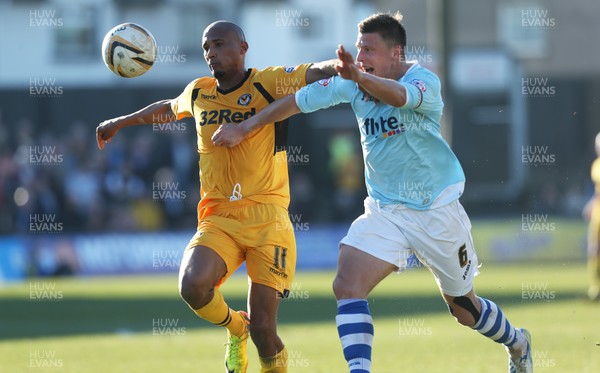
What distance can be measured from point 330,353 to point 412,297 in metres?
6.43

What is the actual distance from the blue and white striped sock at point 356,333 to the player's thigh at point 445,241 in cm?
66

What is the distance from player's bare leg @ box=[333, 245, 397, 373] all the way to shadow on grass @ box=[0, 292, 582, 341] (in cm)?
655

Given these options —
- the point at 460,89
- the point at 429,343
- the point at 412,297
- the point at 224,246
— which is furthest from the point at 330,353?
the point at 460,89

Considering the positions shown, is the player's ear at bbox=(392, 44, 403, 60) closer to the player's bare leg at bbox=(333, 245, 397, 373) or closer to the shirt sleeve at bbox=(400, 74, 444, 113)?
the shirt sleeve at bbox=(400, 74, 444, 113)

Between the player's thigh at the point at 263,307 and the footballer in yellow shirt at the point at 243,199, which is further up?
the footballer in yellow shirt at the point at 243,199

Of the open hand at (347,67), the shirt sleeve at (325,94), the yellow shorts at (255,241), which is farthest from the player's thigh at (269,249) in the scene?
the open hand at (347,67)

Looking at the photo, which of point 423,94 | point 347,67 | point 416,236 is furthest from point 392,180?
point 347,67

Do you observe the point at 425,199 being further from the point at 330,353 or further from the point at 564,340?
the point at 564,340

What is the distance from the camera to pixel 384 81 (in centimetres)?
718

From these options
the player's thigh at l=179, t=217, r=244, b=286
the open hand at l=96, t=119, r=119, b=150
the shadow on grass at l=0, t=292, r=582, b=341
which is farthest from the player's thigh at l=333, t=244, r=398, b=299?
the shadow on grass at l=0, t=292, r=582, b=341

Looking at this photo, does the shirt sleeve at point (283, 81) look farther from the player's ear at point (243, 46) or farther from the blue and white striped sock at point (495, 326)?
the blue and white striped sock at point (495, 326)

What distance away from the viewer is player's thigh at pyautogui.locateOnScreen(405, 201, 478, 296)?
7.79 metres

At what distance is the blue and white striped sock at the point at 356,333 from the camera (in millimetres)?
7352

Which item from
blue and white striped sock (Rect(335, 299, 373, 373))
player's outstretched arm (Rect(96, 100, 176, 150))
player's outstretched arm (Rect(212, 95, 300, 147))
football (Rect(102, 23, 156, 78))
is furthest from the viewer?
player's outstretched arm (Rect(96, 100, 176, 150))
